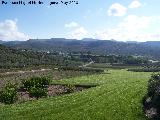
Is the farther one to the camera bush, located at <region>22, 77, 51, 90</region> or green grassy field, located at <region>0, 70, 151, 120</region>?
bush, located at <region>22, 77, 51, 90</region>

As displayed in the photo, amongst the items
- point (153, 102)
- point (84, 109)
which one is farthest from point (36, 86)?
point (153, 102)

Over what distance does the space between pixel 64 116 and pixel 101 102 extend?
46.5ft

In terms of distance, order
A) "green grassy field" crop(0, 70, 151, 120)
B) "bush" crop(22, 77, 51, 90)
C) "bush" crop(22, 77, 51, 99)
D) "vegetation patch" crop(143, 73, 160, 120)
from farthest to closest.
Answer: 1. "bush" crop(22, 77, 51, 90)
2. "bush" crop(22, 77, 51, 99)
3. "green grassy field" crop(0, 70, 151, 120)
4. "vegetation patch" crop(143, 73, 160, 120)

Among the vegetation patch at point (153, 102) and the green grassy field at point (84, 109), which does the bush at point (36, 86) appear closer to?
the green grassy field at point (84, 109)

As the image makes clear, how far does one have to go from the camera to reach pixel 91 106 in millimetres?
71438

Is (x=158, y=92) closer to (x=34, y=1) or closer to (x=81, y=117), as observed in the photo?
(x=81, y=117)

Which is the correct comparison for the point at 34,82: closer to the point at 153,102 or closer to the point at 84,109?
the point at 84,109

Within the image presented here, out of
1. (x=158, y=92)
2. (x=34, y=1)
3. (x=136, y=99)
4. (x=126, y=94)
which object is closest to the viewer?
(x=34, y=1)

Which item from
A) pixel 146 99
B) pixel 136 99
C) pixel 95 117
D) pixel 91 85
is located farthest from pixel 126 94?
pixel 91 85

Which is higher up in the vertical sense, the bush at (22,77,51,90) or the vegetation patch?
the vegetation patch

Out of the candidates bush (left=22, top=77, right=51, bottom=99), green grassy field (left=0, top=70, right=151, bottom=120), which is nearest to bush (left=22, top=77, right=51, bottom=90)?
bush (left=22, top=77, right=51, bottom=99)

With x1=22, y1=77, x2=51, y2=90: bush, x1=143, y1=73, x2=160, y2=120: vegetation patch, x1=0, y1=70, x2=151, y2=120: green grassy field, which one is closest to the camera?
x1=143, y1=73, x2=160, y2=120: vegetation patch

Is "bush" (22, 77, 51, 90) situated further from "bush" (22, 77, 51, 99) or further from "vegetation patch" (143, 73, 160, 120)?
"vegetation patch" (143, 73, 160, 120)

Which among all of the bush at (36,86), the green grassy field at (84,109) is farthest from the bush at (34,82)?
the green grassy field at (84,109)
